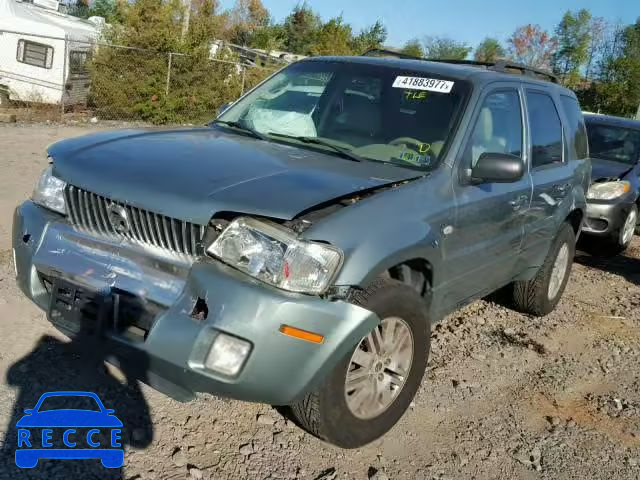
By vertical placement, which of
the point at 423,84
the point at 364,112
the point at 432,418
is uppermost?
the point at 423,84

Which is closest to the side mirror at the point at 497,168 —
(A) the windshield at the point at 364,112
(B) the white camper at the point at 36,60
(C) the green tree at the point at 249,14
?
(A) the windshield at the point at 364,112

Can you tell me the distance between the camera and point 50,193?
3.36 m

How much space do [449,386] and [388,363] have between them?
1.01 metres

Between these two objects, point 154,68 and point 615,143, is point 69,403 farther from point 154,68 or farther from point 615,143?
point 154,68

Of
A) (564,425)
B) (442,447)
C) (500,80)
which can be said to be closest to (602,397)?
(564,425)

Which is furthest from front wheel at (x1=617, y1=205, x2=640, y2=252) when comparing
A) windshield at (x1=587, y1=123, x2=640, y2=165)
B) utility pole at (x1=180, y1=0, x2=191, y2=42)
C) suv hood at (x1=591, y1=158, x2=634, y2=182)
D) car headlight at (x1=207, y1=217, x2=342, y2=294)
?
utility pole at (x1=180, y1=0, x2=191, y2=42)

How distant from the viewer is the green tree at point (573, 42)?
65625 millimetres

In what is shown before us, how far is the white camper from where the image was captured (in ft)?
53.1

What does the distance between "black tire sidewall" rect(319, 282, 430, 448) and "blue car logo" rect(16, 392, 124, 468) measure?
3.12 feet

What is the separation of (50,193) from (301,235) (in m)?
1.48

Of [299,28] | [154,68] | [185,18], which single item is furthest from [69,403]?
[299,28]

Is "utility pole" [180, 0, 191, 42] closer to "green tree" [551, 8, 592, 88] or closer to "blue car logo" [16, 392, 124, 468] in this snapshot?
"blue car logo" [16, 392, 124, 468]

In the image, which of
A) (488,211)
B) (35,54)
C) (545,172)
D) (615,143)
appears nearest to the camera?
(488,211)

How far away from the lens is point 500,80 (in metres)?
4.28
